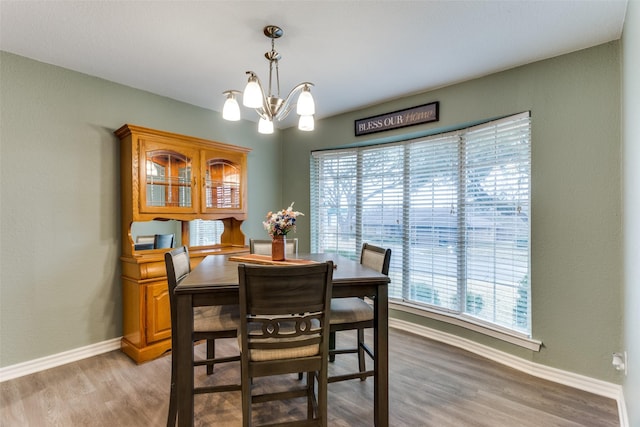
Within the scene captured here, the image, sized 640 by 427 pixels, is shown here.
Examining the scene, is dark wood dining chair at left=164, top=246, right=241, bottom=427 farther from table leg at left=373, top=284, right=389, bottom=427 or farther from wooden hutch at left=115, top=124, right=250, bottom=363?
wooden hutch at left=115, top=124, right=250, bottom=363

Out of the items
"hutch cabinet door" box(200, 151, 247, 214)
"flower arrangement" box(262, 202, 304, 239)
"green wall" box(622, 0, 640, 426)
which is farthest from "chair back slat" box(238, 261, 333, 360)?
"hutch cabinet door" box(200, 151, 247, 214)

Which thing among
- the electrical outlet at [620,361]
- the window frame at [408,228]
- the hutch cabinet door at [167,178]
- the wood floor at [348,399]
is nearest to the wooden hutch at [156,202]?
the hutch cabinet door at [167,178]

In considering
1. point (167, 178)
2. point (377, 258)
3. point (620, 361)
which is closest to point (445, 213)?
point (377, 258)

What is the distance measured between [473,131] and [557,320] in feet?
5.53

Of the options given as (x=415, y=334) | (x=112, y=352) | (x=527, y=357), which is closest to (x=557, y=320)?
(x=527, y=357)

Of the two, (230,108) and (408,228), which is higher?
(230,108)

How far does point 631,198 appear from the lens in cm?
166

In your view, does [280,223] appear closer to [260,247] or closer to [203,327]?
[203,327]

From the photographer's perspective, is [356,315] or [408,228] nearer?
[356,315]

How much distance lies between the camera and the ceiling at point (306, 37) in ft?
5.91

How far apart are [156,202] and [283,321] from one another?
205 cm

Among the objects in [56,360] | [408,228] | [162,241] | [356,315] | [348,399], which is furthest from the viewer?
[408,228]

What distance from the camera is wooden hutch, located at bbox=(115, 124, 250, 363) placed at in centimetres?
262

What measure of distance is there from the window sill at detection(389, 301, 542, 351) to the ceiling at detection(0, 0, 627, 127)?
2210 mm
